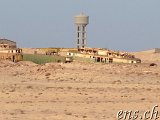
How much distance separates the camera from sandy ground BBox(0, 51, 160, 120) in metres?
20.9

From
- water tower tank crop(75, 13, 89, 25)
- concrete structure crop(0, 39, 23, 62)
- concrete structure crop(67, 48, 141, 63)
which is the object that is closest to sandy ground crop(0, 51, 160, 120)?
concrete structure crop(0, 39, 23, 62)

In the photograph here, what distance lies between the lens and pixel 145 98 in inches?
1049

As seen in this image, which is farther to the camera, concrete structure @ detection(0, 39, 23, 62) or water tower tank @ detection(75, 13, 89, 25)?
water tower tank @ detection(75, 13, 89, 25)

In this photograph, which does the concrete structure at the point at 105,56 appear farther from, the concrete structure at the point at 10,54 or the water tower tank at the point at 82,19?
the water tower tank at the point at 82,19

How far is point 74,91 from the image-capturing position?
28.8 metres

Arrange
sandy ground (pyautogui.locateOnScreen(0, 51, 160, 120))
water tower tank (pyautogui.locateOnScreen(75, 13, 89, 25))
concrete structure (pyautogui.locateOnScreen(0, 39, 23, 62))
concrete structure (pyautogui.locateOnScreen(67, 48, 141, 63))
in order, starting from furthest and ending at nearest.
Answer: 1. water tower tank (pyautogui.locateOnScreen(75, 13, 89, 25))
2. concrete structure (pyautogui.locateOnScreen(67, 48, 141, 63))
3. concrete structure (pyautogui.locateOnScreen(0, 39, 23, 62))
4. sandy ground (pyautogui.locateOnScreen(0, 51, 160, 120))

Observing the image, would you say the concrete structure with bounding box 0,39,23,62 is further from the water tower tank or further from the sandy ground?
the water tower tank

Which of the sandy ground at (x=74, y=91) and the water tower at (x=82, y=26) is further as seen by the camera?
the water tower at (x=82, y=26)

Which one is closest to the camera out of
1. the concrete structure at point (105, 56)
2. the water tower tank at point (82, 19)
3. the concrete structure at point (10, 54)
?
the concrete structure at point (10, 54)

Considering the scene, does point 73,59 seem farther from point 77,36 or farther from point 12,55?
point 77,36

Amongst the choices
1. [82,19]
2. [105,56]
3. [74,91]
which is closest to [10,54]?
[105,56]

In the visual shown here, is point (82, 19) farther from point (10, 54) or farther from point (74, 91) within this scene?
point (74, 91)

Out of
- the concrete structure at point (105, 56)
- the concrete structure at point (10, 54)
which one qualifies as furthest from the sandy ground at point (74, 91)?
the concrete structure at point (105, 56)

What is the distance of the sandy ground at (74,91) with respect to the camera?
823 inches
